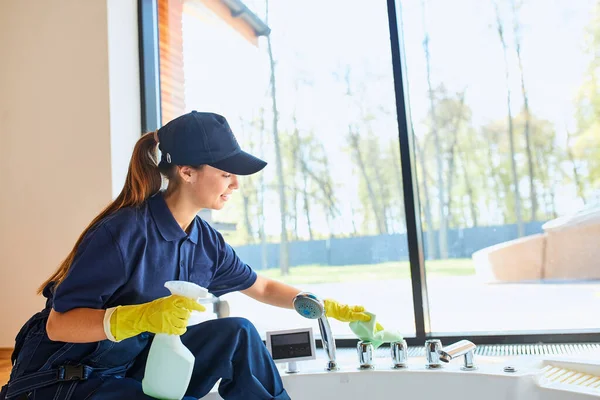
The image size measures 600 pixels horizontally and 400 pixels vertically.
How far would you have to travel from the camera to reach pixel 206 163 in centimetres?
147

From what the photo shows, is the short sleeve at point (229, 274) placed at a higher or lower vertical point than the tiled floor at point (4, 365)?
higher

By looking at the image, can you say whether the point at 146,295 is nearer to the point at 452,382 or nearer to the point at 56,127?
the point at 452,382

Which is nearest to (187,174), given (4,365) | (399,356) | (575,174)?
(399,356)

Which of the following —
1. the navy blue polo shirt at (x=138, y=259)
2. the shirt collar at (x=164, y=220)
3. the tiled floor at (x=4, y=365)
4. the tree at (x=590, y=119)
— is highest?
the tree at (x=590, y=119)

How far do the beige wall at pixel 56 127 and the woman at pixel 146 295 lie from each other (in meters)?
1.36

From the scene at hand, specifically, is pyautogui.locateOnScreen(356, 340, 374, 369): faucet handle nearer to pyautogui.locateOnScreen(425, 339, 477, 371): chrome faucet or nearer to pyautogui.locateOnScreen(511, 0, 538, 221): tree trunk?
pyautogui.locateOnScreen(425, 339, 477, 371): chrome faucet

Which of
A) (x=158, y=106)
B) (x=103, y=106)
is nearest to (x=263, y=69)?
(x=158, y=106)

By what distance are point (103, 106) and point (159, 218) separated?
5.10 feet

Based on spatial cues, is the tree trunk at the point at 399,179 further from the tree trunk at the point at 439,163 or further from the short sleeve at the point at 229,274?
the short sleeve at the point at 229,274

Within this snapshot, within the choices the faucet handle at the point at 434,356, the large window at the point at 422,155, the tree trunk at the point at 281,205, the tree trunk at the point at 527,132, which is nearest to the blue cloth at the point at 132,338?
the faucet handle at the point at 434,356

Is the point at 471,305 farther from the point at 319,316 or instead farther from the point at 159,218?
the point at 159,218

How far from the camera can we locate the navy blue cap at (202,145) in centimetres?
146

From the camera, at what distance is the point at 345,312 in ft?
5.47

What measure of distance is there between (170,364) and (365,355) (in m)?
0.58
